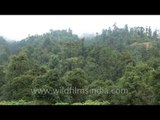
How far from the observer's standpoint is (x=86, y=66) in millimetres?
8680

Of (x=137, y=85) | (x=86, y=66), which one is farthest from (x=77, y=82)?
(x=137, y=85)

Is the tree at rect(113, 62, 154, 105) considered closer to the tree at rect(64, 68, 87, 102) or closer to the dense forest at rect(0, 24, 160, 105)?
the dense forest at rect(0, 24, 160, 105)

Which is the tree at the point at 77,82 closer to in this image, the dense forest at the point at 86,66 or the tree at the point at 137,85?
the dense forest at the point at 86,66

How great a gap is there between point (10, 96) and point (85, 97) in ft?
6.85

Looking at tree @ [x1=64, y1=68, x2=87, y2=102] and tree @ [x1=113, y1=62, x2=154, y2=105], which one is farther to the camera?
tree @ [x1=113, y1=62, x2=154, y2=105]

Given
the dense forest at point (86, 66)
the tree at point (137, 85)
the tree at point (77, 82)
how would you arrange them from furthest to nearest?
the tree at point (137, 85) → the dense forest at point (86, 66) → the tree at point (77, 82)

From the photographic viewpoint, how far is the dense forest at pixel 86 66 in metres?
7.24

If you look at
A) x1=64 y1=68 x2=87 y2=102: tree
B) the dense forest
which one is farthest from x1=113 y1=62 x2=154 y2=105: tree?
x1=64 y1=68 x2=87 y2=102: tree

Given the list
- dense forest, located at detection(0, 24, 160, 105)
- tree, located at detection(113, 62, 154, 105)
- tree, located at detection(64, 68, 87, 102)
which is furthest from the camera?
tree, located at detection(113, 62, 154, 105)

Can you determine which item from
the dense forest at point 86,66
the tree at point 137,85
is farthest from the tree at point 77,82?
the tree at point 137,85

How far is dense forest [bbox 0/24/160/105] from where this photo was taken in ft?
23.7

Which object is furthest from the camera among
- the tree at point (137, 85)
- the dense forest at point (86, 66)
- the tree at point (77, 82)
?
the tree at point (137, 85)
